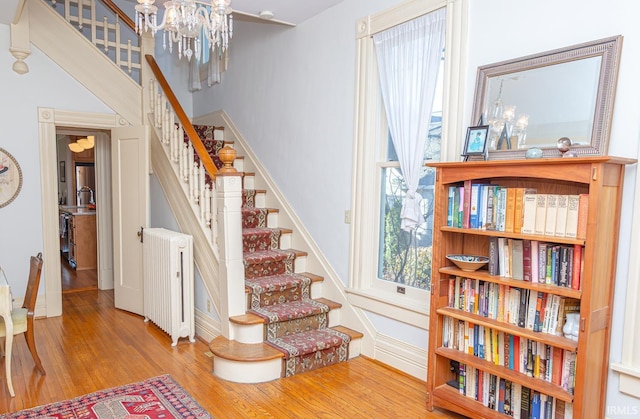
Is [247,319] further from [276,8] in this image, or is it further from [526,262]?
[276,8]

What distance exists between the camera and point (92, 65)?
4.99 metres

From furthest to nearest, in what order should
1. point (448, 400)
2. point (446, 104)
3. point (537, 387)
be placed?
1. point (446, 104)
2. point (448, 400)
3. point (537, 387)

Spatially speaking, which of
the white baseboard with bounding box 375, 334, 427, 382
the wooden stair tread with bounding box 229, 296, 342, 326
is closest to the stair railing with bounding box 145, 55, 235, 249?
the wooden stair tread with bounding box 229, 296, 342, 326

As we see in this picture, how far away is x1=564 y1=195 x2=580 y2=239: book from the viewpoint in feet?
7.44

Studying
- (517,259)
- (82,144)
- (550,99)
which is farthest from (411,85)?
(82,144)

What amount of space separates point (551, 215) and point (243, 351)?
2365 mm

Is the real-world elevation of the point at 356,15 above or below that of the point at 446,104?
above

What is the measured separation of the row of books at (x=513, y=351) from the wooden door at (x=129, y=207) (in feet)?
11.3

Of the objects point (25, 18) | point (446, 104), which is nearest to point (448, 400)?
point (446, 104)

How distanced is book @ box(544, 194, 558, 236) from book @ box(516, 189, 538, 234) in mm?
69

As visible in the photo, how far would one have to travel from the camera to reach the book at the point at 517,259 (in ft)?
8.43

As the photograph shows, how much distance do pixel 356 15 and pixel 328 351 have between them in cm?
284

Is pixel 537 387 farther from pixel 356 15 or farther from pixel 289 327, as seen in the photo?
pixel 356 15

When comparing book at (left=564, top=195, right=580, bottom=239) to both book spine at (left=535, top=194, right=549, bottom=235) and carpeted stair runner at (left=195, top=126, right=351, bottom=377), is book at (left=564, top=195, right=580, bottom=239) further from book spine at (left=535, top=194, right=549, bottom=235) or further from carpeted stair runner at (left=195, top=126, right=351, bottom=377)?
carpeted stair runner at (left=195, top=126, right=351, bottom=377)
